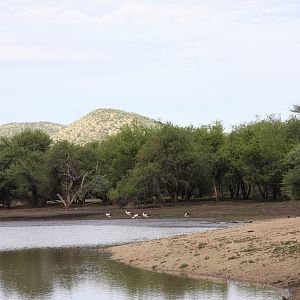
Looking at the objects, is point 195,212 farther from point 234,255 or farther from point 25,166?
point 234,255

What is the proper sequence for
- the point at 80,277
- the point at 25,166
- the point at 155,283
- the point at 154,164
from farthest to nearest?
the point at 25,166, the point at 154,164, the point at 80,277, the point at 155,283

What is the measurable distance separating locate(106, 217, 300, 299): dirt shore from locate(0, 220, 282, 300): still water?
0.96 meters

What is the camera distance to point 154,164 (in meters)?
79.8

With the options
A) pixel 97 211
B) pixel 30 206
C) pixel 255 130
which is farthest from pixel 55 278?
pixel 30 206

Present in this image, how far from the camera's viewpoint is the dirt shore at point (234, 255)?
24938 millimetres

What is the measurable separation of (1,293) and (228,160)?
62801 mm

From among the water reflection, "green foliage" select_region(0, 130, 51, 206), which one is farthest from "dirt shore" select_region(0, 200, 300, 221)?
the water reflection

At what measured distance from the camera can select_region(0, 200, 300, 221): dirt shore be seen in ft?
206

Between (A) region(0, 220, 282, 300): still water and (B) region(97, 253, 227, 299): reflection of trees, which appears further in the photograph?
(B) region(97, 253, 227, 299): reflection of trees

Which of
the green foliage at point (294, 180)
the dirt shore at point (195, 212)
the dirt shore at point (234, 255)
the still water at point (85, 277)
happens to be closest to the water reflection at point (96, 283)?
the still water at point (85, 277)

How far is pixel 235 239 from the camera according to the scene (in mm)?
32250

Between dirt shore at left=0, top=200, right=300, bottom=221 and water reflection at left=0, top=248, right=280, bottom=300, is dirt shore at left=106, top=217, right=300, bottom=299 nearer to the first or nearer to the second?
water reflection at left=0, top=248, right=280, bottom=300

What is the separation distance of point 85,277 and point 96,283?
1.67 meters

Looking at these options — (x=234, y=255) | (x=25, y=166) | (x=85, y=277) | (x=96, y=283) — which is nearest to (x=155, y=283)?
(x=96, y=283)
